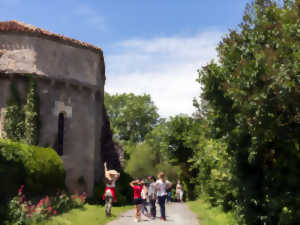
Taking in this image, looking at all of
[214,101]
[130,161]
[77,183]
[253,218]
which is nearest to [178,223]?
[253,218]

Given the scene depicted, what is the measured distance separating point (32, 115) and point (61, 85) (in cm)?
266

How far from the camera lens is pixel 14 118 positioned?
18.7m

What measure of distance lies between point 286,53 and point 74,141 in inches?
599

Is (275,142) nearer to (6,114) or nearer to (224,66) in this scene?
(224,66)

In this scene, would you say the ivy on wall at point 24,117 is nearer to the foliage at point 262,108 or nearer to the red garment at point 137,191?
the red garment at point 137,191

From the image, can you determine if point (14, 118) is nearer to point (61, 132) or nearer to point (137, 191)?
point (61, 132)

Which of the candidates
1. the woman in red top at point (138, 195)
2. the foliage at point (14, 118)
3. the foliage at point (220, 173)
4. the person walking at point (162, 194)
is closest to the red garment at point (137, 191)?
the woman in red top at point (138, 195)

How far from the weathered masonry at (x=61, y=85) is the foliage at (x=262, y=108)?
11.8m

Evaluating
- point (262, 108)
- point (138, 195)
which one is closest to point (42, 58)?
point (138, 195)

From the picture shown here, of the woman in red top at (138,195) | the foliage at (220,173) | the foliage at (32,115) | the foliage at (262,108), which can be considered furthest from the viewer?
the foliage at (32,115)

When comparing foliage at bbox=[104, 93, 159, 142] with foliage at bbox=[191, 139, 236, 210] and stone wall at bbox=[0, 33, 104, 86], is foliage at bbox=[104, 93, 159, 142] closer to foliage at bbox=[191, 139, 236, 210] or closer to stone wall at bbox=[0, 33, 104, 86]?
stone wall at bbox=[0, 33, 104, 86]

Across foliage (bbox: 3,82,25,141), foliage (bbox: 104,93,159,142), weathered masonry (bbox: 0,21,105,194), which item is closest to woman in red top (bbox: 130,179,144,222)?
weathered masonry (bbox: 0,21,105,194)

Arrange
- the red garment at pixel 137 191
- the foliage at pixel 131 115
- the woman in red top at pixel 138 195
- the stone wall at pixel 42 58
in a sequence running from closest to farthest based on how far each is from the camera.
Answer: the woman in red top at pixel 138 195 → the red garment at pixel 137 191 → the stone wall at pixel 42 58 → the foliage at pixel 131 115

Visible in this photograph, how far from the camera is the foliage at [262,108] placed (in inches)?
308
